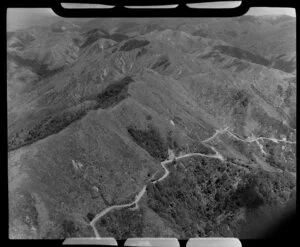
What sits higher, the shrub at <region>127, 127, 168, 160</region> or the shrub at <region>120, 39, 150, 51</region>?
the shrub at <region>120, 39, 150, 51</region>

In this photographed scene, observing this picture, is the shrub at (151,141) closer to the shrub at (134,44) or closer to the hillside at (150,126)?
the hillside at (150,126)

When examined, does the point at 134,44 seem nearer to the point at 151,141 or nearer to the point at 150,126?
the point at 150,126

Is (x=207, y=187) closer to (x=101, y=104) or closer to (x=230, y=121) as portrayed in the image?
(x=230, y=121)

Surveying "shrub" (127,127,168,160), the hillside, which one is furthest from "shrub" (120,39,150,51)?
"shrub" (127,127,168,160)

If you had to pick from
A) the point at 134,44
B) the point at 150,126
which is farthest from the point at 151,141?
the point at 134,44

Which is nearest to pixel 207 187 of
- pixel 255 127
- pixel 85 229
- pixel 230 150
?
pixel 230 150

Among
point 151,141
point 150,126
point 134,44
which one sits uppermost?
point 134,44

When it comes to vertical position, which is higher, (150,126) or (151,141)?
(150,126)

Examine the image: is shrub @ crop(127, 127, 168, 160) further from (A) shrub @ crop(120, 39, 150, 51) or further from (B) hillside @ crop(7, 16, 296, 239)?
(A) shrub @ crop(120, 39, 150, 51)
